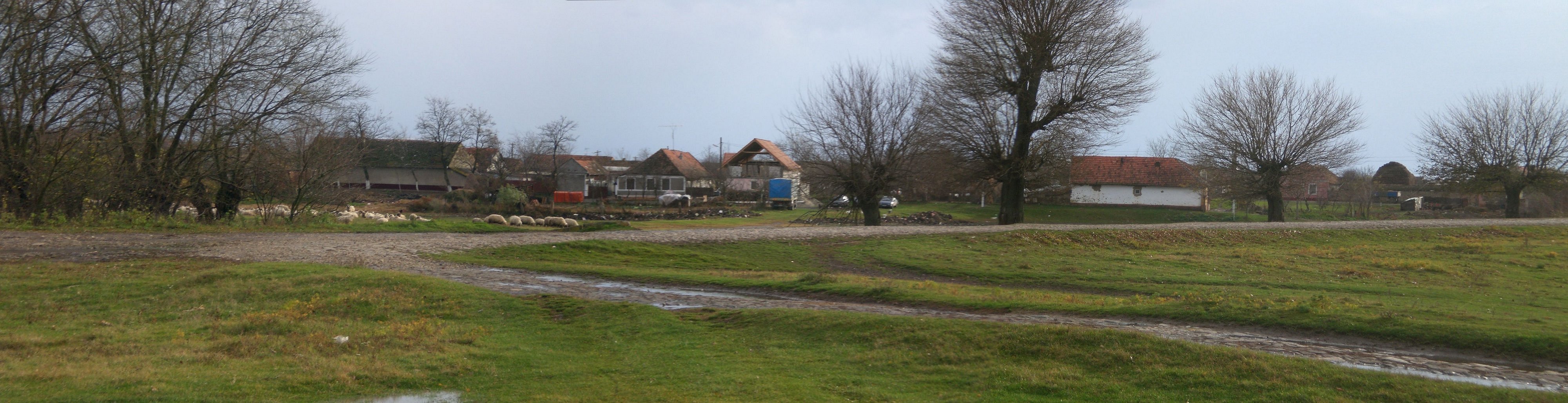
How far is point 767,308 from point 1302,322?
8.01 m

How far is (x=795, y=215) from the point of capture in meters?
55.9

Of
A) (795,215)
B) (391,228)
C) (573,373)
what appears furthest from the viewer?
(795,215)

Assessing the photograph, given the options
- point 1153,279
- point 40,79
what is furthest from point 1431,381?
point 40,79

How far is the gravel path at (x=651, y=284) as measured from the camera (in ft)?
30.7

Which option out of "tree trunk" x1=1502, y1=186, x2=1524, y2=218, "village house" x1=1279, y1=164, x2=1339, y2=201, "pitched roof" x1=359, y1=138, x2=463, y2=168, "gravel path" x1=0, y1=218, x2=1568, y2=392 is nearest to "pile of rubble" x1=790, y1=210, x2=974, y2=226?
"gravel path" x1=0, y1=218, x2=1568, y2=392

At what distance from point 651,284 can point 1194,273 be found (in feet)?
43.1

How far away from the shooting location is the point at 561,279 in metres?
16.8

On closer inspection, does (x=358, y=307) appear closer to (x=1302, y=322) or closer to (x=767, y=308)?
(x=767, y=308)

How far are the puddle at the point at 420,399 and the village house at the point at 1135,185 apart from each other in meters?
59.2

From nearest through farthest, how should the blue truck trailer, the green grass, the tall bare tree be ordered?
the tall bare tree, the green grass, the blue truck trailer

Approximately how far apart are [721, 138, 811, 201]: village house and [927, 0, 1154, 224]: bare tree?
39.3 metres

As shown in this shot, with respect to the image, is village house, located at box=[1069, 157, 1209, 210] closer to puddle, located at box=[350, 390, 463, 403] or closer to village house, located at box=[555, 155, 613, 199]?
village house, located at box=[555, 155, 613, 199]

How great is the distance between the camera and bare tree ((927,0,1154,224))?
112 ft

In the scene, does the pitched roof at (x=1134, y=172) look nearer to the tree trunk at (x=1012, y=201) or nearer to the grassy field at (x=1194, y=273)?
the tree trunk at (x=1012, y=201)
